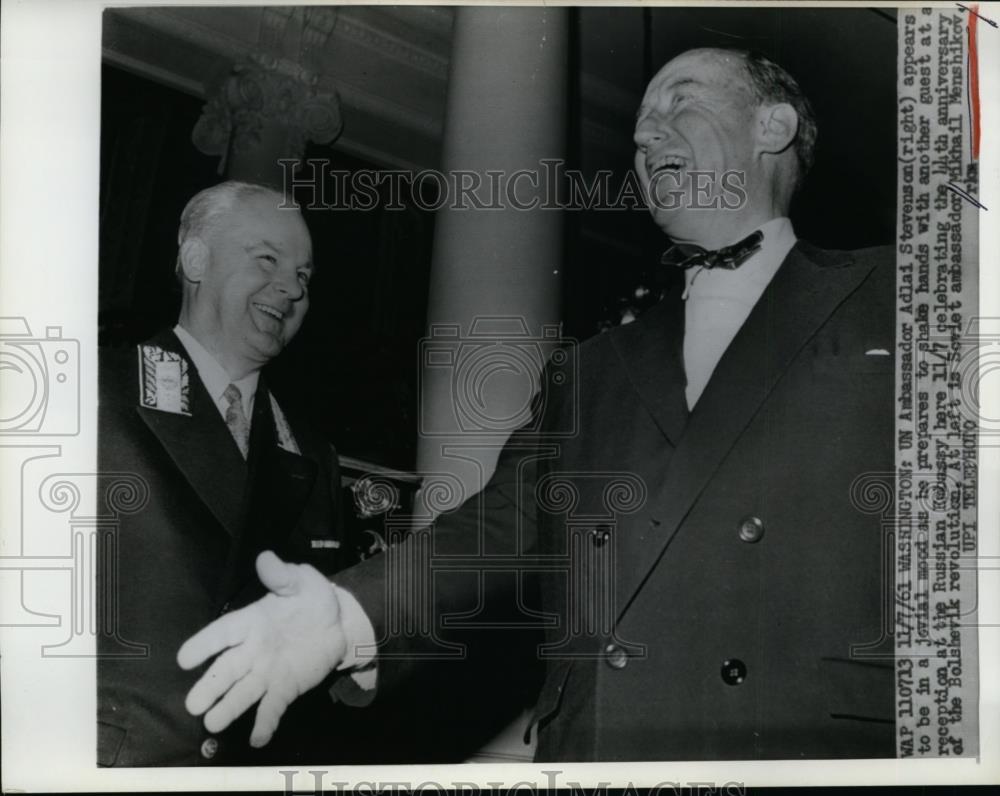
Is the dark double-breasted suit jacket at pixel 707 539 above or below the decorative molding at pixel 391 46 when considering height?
below

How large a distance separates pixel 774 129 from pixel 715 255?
35cm

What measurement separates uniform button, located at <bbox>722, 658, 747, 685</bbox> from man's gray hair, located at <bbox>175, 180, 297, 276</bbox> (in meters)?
1.58

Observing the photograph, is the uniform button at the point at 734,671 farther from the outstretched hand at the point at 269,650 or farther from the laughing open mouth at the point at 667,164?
the laughing open mouth at the point at 667,164

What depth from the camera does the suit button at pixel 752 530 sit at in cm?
302

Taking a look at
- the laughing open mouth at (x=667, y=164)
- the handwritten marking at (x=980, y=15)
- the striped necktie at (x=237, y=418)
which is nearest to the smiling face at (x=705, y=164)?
the laughing open mouth at (x=667, y=164)

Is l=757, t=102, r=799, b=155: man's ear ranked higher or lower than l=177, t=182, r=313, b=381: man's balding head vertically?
higher

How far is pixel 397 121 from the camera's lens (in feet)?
10.2

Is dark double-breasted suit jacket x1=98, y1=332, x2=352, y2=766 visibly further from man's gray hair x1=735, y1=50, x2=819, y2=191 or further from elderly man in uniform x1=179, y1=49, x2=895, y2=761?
man's gray hair x1=735, y1=50, x2=819, y2=191

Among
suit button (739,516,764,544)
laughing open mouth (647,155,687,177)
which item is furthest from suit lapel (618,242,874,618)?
laughing open mouth (647,155,687,177)

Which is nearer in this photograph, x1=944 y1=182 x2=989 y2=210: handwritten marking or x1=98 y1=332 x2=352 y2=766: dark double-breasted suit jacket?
x1=98 y1=332 x2=352 y2=766: dark double-breasted suit jacket

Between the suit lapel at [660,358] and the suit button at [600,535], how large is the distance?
0.92 feet

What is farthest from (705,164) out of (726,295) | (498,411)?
(498,411)

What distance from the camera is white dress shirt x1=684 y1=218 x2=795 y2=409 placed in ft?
10.2

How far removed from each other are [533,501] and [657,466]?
0.32 meters
